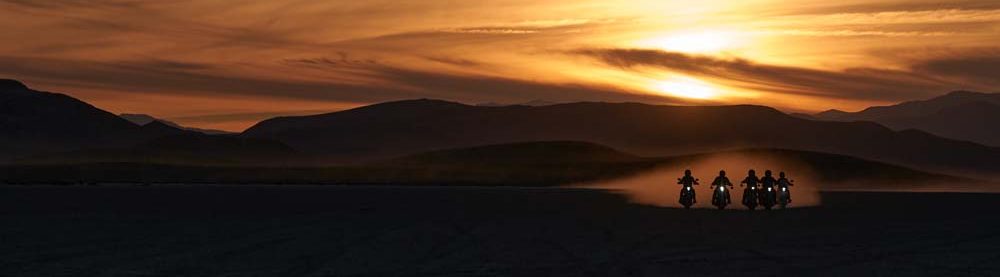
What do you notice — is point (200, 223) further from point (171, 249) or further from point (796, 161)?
point (796, 161)

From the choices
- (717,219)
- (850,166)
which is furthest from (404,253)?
(850,166)

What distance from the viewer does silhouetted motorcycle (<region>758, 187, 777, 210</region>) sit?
4138 centimetres

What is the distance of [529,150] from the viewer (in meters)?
198

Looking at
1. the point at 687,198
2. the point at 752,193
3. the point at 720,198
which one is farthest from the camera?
the point at 687,198

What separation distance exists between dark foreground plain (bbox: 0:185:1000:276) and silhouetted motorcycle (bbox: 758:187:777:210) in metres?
2.91

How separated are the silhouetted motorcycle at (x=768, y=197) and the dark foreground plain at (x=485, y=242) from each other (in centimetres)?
291

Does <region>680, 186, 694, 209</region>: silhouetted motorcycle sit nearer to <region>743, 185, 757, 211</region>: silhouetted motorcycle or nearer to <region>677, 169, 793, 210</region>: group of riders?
<region>677, 169, 793, 210</region>: group of riders

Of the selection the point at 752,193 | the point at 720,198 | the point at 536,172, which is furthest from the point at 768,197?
the point at 536,172

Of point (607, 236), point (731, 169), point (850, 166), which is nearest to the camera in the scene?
point (607, 236)

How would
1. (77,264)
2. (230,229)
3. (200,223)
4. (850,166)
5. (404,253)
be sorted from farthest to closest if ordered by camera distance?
(850,166) → (200,223) → (230,229) → (404,253) → (77,264)

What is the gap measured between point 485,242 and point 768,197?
19.2 metres

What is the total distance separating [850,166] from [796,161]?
232 inches

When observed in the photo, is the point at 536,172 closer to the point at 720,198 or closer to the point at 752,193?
the point at 720,198

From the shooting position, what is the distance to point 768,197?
41375mm
